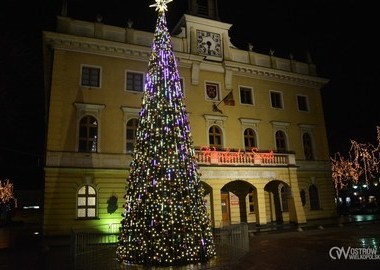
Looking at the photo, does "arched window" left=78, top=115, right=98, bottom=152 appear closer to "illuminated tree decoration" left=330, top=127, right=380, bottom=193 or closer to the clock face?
the clock face

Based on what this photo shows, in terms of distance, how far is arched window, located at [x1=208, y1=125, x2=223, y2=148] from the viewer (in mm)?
25828

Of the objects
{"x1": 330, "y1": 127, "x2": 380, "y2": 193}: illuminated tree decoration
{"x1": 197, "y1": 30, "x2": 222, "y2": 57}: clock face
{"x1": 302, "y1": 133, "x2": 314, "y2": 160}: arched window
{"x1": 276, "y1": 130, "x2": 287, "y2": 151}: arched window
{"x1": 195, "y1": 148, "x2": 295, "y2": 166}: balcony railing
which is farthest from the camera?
{"x1": 330, "y1": 127, "x2": 380, "y2": 193}: illuminated tree decoration

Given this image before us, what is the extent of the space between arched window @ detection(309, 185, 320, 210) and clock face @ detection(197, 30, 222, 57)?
14174mm

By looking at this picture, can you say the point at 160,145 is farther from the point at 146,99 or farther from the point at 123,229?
the point at 123,229

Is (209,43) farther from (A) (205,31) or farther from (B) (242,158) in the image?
(B) (242,158)

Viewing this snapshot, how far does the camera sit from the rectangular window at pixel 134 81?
23.9 m

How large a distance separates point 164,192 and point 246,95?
61.6ft

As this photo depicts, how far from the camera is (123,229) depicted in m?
11.4

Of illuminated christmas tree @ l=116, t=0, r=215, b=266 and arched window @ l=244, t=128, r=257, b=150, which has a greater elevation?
arched window @ l=244, t=128, r=257, b=150

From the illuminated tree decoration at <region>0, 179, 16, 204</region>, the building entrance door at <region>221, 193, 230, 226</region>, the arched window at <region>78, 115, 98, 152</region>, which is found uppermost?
the arched window at <region>78, 115, 98, 152</region>

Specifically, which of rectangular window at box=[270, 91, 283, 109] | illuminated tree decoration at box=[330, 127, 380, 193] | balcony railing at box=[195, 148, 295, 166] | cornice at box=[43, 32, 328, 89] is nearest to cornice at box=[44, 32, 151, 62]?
cornice at box=[43, 32, 328, 89]

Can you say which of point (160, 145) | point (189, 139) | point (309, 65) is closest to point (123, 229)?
point (160, 145)
